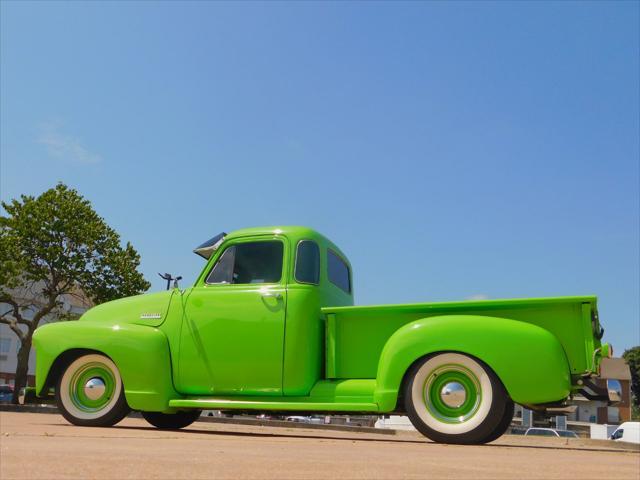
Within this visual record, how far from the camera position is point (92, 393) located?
7.38 metres

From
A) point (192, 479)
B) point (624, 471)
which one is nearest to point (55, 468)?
point (192, 479)

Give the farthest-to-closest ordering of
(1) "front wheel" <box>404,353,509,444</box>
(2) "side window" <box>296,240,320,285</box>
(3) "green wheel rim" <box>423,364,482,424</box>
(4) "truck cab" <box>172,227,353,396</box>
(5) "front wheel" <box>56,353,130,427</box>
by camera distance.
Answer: (5) "front wheel" <box>56,353,130,427</box> < (2) "side window" <box>296,240,320,285</box> < (4) "truck cab" <box>172,227,353,396</box> < (3) "green wheel rim" <box>423,364,482,424</box> < (1) "front wheel" <box>404,353,509,444</box>

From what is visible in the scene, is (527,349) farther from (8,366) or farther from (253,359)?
(8,366)

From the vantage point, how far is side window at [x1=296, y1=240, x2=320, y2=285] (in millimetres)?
6965

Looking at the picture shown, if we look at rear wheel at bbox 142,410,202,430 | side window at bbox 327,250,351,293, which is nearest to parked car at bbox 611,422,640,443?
side window at bbox 327,250,351,293

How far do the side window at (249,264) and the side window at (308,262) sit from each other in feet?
0.68

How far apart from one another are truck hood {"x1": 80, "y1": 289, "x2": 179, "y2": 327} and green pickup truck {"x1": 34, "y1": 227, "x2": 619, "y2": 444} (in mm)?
16

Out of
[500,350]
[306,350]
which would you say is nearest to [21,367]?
[306,350]

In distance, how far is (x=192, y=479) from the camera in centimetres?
234

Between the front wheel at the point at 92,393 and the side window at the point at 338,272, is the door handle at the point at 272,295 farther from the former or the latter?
the front wheel at the point at 92,393

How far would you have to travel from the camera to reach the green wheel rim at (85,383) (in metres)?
7.38

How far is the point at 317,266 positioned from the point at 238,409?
1.67 metres

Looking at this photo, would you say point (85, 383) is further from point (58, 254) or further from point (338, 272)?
point (58, 254)

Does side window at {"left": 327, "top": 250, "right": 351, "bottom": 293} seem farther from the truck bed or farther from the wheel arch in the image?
the wheel arch
